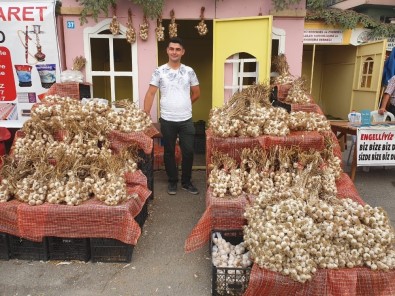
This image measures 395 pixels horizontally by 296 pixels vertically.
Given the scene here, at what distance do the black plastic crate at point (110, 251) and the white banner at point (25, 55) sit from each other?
3371mm

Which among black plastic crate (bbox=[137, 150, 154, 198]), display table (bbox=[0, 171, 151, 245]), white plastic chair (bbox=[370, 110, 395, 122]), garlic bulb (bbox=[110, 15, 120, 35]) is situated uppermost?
garlic bulb (bbox=[110, 15, 120, 35])

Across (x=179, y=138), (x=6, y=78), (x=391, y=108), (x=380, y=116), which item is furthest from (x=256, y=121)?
(x=6, y=78)

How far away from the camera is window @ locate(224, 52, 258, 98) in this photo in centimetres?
582

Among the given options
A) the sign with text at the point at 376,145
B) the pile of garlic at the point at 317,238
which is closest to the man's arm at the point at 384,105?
the sign with text at the point at 376,145

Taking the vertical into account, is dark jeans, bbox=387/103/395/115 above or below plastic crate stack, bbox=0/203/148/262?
above

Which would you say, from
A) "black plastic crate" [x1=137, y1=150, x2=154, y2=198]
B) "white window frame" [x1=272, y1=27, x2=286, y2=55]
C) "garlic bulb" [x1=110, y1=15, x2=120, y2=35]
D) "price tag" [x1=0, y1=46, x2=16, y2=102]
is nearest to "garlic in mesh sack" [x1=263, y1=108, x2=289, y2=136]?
"black plastic crate" [x1=137, y1=150, x2=154, y2=198]

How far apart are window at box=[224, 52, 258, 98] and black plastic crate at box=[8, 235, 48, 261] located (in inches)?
154

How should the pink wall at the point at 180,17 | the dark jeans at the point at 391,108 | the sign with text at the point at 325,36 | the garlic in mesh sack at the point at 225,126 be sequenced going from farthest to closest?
the sign with text at the point at 325,36 → the dark jeans at the point at 391,108 → the pink wall at the point at 180,17 → the garlic in mesh sack at the point at 225,126

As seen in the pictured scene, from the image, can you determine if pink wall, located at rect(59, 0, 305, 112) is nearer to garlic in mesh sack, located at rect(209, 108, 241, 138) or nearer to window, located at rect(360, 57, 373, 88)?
garlic in mesh sack, located at rect(209, 108, 241, 138)

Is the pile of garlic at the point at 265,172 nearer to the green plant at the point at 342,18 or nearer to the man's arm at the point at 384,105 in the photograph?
the man's arm at the point at 384,105

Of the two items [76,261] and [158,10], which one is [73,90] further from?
[76,261]

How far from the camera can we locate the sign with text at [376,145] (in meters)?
5.25

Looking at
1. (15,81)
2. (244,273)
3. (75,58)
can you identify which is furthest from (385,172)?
(15,81)

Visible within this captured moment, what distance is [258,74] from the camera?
5.75 meters
